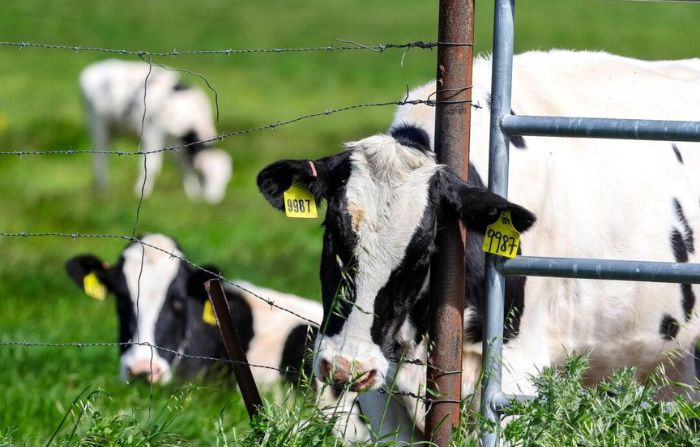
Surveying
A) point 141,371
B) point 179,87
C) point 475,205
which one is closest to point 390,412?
point 475,205

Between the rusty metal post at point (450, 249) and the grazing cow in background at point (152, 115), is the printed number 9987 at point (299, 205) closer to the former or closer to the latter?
the rusty metal post at point (450, 249)

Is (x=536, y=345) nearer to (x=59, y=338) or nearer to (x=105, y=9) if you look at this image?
(x=59, y=338)

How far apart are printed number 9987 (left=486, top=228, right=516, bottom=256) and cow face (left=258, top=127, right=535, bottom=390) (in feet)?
0.32

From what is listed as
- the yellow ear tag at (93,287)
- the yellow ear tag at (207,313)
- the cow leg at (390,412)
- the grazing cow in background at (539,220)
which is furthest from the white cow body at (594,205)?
the yellow ear tag at (93,287)

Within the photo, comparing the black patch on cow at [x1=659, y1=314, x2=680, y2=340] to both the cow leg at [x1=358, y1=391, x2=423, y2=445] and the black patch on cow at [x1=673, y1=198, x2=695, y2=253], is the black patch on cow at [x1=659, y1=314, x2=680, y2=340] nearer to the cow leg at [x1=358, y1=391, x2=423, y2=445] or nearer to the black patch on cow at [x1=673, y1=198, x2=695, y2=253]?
the black patch on cow at [x1=673, y1=198, x2=695, y2=253]

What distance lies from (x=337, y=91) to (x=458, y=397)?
27.5 meters

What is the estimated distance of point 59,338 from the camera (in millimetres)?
8297

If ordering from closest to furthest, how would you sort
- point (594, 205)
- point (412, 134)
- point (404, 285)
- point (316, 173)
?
1. point (404, 285)
2. point (316, 173)
3. point (412, 134)
4. point (594, 205)

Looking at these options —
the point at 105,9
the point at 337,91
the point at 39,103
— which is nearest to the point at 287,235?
the point at 39,103

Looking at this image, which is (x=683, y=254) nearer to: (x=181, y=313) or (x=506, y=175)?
(x=506, y=175)

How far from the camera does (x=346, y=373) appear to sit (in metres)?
3.98

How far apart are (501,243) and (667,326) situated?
169 cm

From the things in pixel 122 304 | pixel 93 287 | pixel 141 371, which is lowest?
pixel 141 371

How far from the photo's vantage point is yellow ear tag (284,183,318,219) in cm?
444
